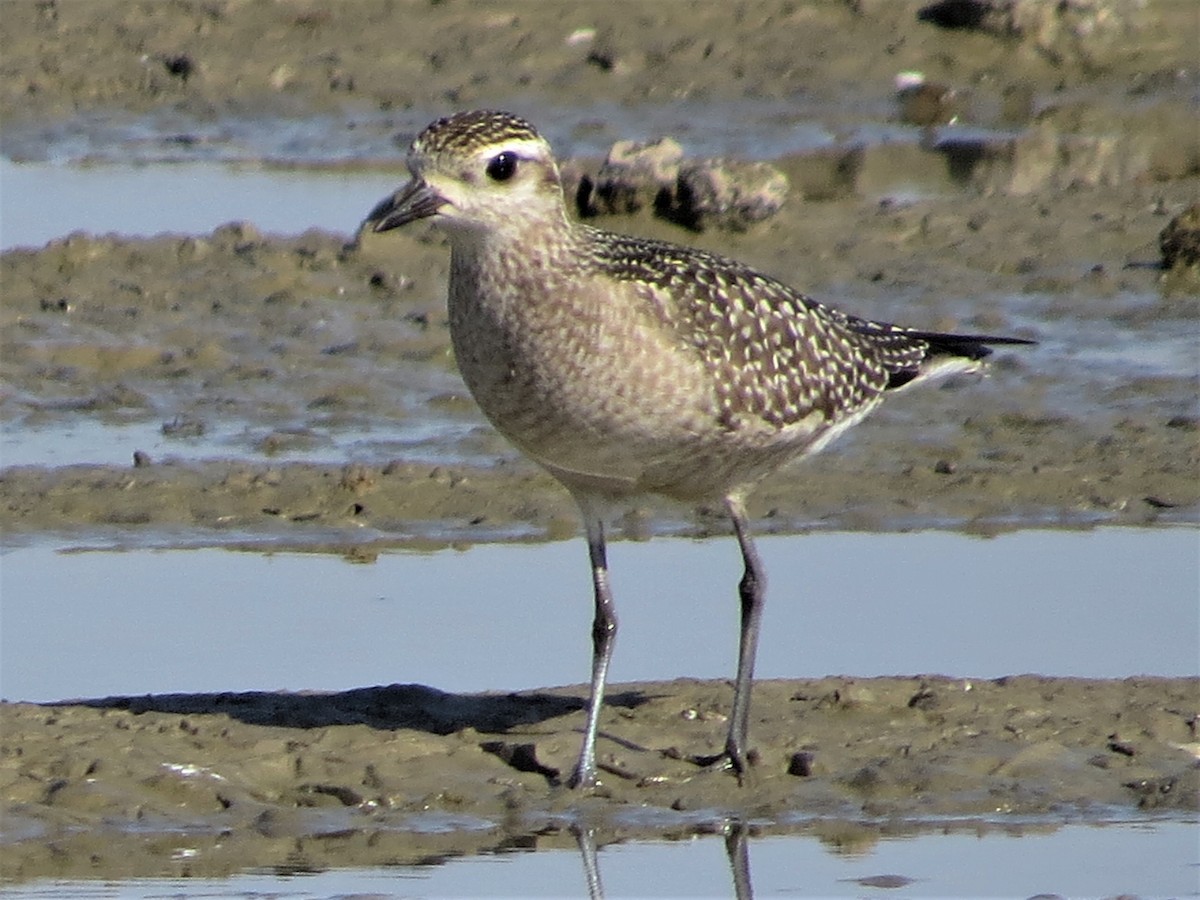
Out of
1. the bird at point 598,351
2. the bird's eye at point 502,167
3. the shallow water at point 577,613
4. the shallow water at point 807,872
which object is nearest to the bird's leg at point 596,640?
the bird at point 598,351

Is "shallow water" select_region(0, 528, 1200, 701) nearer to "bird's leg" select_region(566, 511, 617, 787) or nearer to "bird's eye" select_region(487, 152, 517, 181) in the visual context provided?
"bird's leg" select_region(566, 511, 617, 787)

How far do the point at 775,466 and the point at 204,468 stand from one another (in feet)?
12.0

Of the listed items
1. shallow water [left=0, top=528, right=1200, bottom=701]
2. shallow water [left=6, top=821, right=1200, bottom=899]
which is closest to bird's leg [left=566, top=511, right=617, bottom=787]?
shallow water [left=6, top=821, right=1200, bottom=899]

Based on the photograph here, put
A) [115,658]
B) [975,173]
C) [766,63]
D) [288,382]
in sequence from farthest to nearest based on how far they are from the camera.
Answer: [766,63], [975,173], [288,382], [115,658]

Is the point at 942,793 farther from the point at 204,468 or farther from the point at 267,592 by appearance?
the point at 204,468

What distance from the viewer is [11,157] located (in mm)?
17844

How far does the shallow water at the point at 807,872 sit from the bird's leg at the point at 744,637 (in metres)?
0.44

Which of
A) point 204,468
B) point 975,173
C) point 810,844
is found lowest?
point 810,844

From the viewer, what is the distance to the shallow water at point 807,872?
7.15 metres

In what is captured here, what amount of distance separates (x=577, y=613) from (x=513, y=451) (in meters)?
1.93

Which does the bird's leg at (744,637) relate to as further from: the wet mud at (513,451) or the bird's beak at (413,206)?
the bird's beak at (413,206)

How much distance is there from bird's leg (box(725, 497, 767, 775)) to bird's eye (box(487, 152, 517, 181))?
4.40 feet

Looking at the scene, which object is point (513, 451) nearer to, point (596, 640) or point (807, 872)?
point (596, 640)

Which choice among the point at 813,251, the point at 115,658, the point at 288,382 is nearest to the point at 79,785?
the point at 115,658
